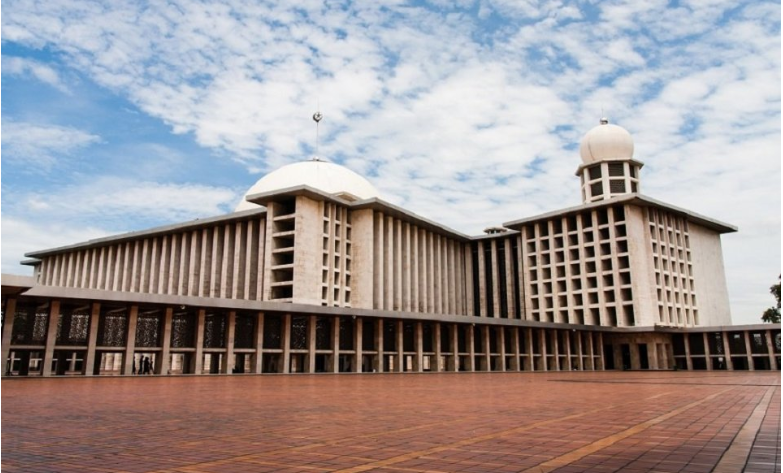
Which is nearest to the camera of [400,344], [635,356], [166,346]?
[166,346]

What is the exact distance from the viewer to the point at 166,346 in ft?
98.5

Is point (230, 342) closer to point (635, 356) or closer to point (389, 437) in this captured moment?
point (389, 437)

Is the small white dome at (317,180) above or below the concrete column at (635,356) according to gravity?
above

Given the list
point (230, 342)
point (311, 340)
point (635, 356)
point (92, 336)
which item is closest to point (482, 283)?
point (635, 356)

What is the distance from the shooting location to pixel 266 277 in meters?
49.3

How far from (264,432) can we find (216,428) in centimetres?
74

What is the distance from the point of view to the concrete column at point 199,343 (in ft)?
101

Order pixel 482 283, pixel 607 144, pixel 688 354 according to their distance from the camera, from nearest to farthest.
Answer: pixel 688 354 < pixel 607 144 < pixel 482 283

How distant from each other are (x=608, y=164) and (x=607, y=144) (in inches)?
84.3

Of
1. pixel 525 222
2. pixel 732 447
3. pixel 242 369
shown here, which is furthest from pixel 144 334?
pixel 525 222

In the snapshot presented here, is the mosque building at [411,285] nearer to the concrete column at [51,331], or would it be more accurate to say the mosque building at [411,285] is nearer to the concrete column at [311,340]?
Answer: the concrete column at [311,340]

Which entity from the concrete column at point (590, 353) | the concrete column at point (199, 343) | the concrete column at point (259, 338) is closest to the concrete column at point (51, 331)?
the concrete column at point (199, 343)

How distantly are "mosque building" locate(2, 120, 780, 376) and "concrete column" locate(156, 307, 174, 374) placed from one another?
0.11 metres

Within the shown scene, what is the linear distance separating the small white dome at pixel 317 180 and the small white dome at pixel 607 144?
942 inches
